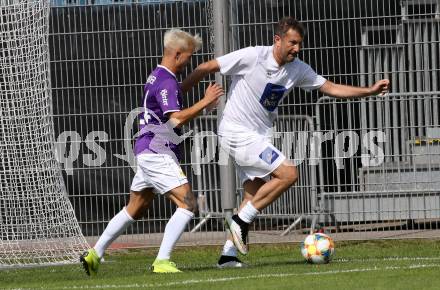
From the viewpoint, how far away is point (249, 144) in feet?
32.9

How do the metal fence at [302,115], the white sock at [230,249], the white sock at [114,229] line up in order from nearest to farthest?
the white sock at [114,229] → the white sock at [230,249] → the metal fence at [302,115]

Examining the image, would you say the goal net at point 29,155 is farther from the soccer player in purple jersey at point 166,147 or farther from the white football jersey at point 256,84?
the white football jersey at point 256,84

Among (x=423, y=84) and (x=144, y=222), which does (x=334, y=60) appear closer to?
(x=423, y=84)

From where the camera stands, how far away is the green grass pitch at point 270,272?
27.6 ft

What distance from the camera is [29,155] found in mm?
11344

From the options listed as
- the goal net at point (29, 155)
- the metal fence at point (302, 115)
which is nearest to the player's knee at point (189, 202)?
the goal net at point (29, 155)

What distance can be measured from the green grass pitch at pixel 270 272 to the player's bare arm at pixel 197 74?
1.48 metres

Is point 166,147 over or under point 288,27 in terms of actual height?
under

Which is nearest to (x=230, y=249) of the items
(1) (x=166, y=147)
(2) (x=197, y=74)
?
(1) (x=166, y=147)

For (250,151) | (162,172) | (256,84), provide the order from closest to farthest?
(162,172), (250,151), (256,84)

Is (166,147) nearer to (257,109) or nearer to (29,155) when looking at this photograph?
(257,109)

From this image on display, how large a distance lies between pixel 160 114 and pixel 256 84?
0.94m

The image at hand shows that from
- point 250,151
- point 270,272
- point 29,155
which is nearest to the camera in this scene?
point 270,272

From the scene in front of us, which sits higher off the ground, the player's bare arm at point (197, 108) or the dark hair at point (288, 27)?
Result: the dark hair at point (288, 27)
